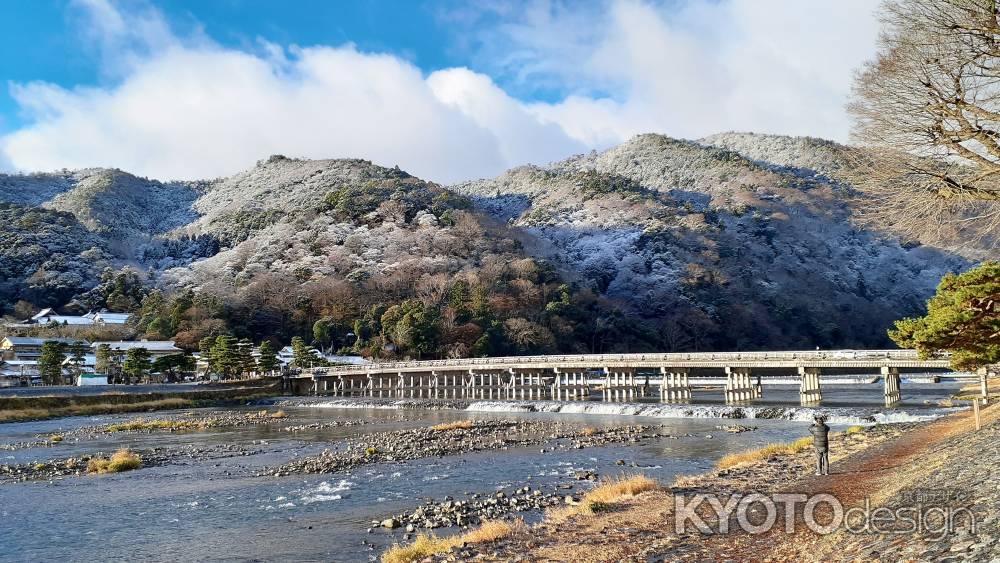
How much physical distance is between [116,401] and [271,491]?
3859cm

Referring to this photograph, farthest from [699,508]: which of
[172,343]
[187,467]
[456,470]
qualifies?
[172,343]

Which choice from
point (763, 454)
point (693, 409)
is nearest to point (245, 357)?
point (693, 409)

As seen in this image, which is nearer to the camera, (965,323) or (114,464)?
(965,323)

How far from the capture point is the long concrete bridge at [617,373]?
36.7m

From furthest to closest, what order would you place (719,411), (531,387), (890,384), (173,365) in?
(173,365)
(531,387)
(890,384)
(719,411)

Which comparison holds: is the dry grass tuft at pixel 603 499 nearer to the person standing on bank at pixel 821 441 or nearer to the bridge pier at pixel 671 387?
the person standing on bank at pixel 821 441

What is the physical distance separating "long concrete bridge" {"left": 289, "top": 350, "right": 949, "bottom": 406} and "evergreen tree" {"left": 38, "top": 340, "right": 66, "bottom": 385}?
20010mm

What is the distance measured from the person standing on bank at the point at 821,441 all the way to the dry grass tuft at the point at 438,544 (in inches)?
233

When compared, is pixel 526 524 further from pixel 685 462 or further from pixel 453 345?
pixel 453 345

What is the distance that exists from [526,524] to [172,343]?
65.7 m

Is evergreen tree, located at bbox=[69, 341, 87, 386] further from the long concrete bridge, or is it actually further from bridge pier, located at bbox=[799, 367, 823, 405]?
bridge pier, located at bbox=[799, 367, 823, 405]

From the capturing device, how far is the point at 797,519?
9.69m

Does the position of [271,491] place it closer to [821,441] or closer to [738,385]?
[821,441]

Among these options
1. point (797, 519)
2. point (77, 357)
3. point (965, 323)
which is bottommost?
point (797, 519)
